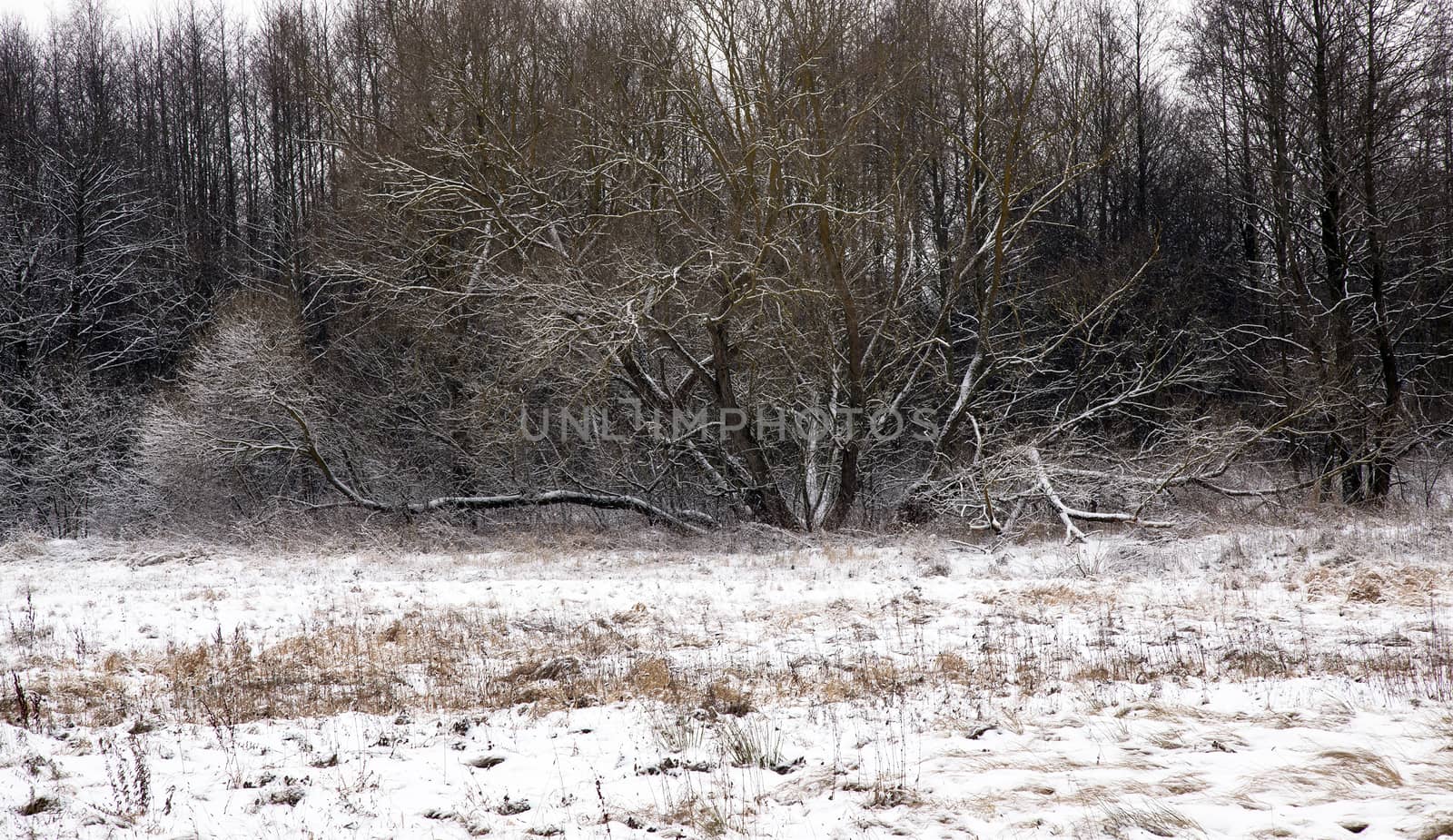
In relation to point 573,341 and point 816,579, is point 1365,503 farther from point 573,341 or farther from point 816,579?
point 573,341

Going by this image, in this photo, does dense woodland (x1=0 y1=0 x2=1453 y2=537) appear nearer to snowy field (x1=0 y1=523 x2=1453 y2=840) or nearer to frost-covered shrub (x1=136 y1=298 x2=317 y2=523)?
frost-covered shrub (x1=136 y1=298 x2=317 y2=523)

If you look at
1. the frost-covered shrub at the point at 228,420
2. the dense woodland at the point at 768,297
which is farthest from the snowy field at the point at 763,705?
the frost-covered shrub at the point at 228,420

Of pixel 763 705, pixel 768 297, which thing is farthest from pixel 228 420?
pixel 763 705

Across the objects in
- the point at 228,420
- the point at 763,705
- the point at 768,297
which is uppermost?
the point at 768,297

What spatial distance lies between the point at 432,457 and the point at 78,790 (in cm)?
1624

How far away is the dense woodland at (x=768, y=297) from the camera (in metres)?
15.1

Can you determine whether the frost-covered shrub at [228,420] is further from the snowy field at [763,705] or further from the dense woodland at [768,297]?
the snowy field at [763,705]

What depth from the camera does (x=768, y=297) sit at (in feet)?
53.0

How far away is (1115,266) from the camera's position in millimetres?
20922

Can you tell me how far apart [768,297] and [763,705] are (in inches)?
425

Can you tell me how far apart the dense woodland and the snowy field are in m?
4.59

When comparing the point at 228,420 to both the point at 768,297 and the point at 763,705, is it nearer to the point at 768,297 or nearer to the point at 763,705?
the point at 768,297

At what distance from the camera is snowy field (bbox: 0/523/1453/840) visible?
174 inches

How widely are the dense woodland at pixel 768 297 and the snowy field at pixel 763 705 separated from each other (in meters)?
4.59
